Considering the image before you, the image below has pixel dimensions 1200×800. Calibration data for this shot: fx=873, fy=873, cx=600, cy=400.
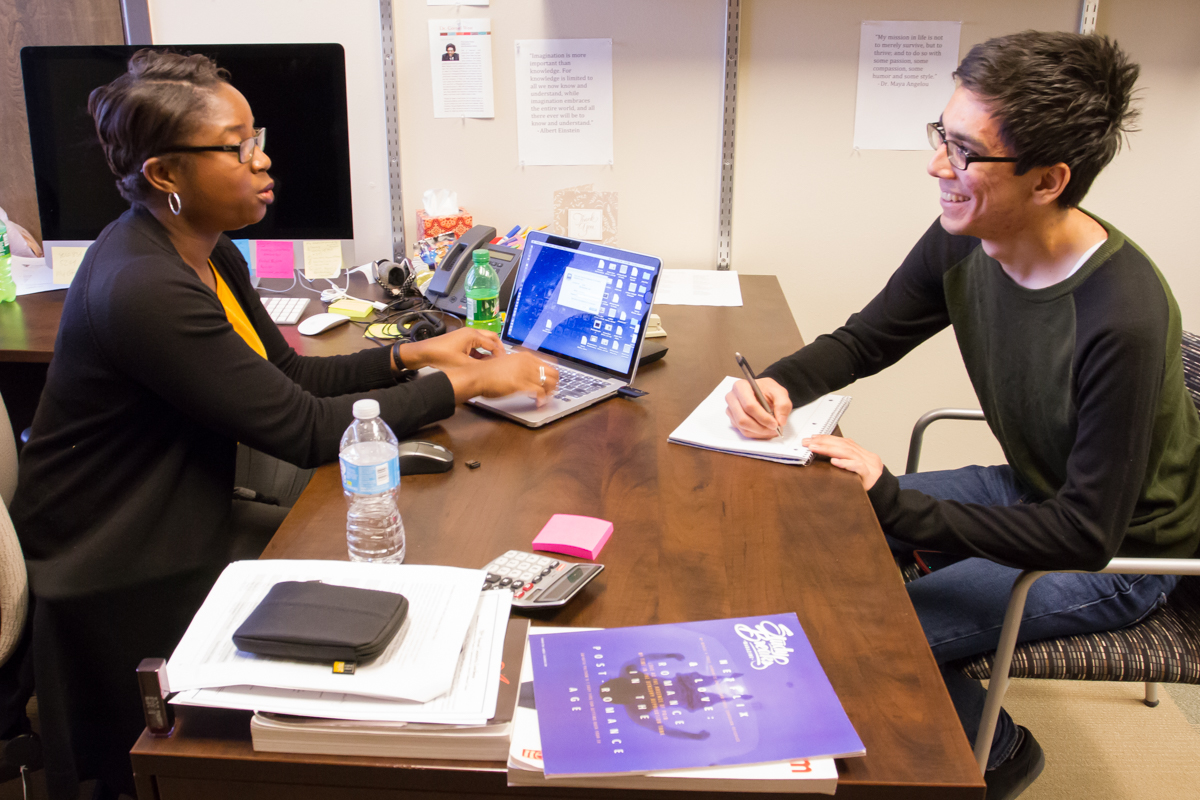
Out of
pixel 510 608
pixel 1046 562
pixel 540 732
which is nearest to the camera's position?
pixel 540 732

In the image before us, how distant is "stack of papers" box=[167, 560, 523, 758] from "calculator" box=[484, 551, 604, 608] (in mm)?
59

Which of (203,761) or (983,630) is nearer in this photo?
(203,761)

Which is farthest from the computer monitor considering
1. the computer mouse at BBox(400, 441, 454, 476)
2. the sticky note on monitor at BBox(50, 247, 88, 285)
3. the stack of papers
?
the stack of papers

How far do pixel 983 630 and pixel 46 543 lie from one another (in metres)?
1.44

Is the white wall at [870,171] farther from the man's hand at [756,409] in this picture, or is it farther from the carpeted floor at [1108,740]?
the man's hand at [756,409]

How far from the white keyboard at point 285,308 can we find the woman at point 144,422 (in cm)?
60

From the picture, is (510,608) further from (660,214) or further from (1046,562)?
(660,214)

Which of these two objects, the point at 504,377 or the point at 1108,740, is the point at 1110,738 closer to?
the point at 1108,740

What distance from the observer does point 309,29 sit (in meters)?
2.36

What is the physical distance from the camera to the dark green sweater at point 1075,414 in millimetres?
1182

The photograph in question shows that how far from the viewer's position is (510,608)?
3.11 feet

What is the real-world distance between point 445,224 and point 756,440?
1.31m

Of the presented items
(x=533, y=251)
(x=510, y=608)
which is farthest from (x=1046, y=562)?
(x=533, y=251)

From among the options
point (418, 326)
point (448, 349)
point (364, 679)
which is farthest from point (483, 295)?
point (364, 679)
